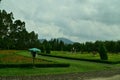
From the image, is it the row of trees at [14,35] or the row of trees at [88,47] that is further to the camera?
the row of trees at [14,35]

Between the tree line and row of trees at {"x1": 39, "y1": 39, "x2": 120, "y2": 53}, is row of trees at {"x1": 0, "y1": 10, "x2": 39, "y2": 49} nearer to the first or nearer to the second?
the tree line

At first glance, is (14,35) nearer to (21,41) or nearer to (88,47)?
(21,41)

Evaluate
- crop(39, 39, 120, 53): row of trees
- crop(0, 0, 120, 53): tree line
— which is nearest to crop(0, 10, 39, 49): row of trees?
crop(0, 0, 120, 53): tree line

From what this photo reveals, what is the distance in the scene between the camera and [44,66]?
1227 inches

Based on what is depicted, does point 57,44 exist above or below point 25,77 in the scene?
above

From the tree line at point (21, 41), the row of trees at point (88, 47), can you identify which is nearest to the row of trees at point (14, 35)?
the tree line at point (21, 41)

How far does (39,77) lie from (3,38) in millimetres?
77684

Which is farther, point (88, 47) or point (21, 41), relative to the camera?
point (21, 41)

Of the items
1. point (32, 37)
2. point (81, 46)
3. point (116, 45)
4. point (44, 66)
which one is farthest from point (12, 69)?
point (32, 37)

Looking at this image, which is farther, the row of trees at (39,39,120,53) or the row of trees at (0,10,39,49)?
the row of trees at (0,10,39,49)

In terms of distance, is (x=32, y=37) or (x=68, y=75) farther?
(x=32, y=37)

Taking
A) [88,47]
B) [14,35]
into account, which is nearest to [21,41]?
[14,35]

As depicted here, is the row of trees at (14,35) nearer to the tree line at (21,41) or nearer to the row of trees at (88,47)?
the tree line at (21,41)

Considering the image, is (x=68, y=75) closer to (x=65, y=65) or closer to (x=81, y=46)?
(x=65, y=65)
